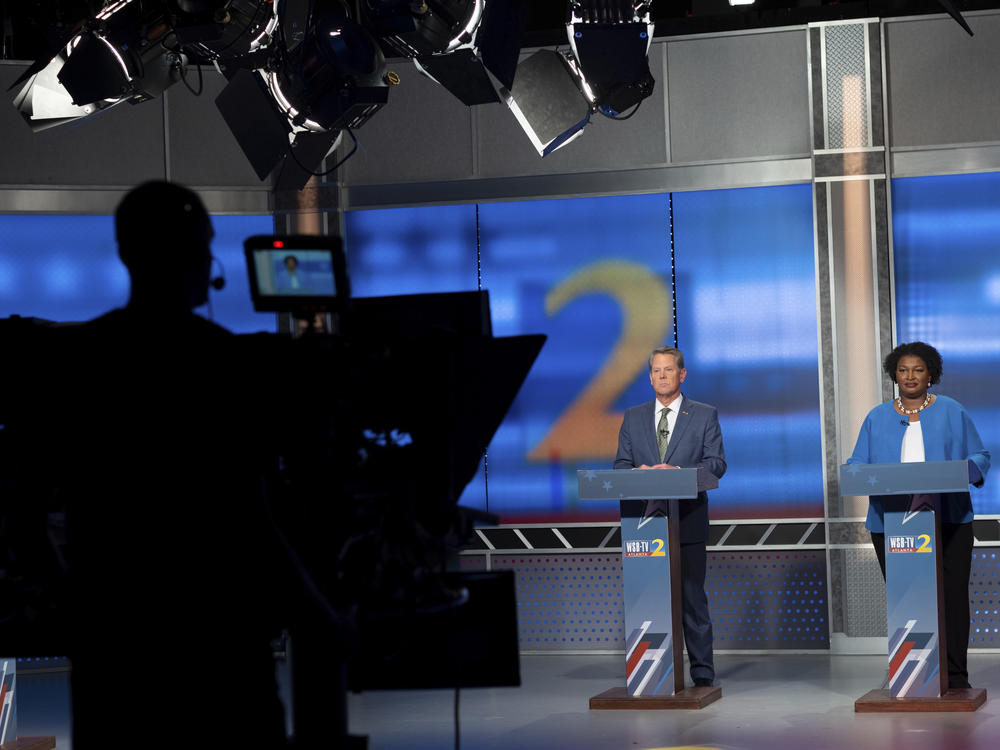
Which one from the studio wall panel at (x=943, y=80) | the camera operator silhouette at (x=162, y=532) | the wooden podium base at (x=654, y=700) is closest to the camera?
the camera operator silhouette at (x=162, y=532)

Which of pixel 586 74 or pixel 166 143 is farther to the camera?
pixel 166 143

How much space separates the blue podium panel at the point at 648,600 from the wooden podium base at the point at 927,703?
86 centimetres

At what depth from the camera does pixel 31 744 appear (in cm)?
527

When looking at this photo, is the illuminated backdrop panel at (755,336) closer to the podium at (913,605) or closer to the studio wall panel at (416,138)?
the studio wall panel at (416,138)

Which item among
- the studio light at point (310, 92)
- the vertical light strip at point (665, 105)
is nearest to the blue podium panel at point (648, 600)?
the studio light at point (310, 92)

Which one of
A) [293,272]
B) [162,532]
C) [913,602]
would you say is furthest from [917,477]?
[162,532]

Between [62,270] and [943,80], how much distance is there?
17.7 ft

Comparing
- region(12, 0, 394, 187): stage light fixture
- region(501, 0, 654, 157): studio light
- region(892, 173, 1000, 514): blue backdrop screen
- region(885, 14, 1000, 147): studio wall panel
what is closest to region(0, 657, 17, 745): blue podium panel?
region(12, 0, 394, 187): stage light fixture

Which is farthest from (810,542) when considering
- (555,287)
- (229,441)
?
(229,441)

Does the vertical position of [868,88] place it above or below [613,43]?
above

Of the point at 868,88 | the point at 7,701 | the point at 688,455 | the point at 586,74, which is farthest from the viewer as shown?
the point at 868,88

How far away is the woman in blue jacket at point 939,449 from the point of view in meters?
5.68

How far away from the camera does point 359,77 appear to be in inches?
200

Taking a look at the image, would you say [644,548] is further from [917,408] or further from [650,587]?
[917,408]
